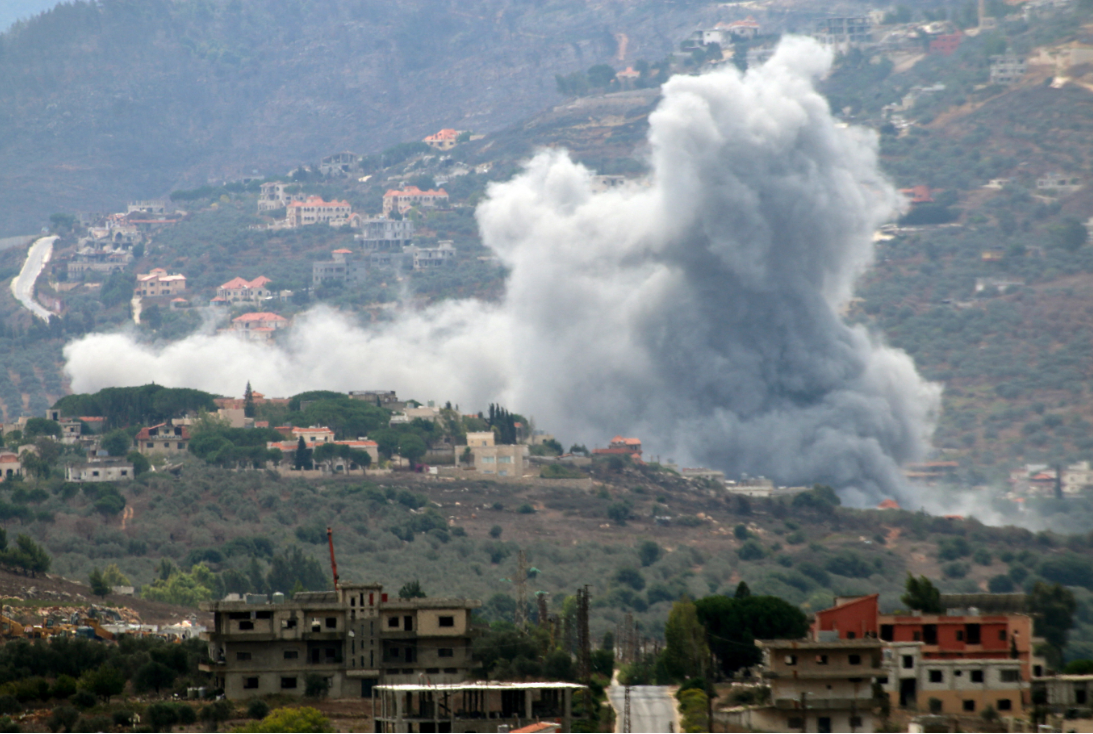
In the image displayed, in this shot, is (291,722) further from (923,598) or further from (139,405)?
(139,405)

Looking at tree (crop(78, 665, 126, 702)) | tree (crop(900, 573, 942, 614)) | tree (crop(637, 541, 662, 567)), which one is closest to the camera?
tree (crop(78, 665, 126, 702))

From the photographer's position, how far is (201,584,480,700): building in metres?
59.7

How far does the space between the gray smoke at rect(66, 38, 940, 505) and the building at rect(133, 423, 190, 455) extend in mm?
28437

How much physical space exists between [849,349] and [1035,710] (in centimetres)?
8848

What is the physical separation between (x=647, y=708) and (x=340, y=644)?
402 inches

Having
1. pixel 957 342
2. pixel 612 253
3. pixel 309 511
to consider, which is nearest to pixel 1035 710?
pixel 309 511

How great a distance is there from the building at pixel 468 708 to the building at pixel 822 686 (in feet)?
20.7

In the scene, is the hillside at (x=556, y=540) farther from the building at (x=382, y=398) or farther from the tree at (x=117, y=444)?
the building at (x=382, y=398)

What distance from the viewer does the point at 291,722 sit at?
51.0 m

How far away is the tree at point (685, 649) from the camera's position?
210 feet

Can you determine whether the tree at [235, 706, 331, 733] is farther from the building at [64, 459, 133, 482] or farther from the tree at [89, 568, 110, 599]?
the building at [64, 459, 133, 482]

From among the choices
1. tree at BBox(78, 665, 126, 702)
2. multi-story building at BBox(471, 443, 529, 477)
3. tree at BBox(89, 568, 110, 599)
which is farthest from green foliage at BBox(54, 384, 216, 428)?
tree at BBox(78, 665, 126, 702)

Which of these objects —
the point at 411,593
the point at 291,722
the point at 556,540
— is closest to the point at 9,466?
the point at 556,540

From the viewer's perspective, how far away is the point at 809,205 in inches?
5541
